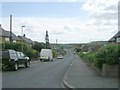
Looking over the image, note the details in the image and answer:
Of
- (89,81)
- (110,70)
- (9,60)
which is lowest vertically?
(89,81)

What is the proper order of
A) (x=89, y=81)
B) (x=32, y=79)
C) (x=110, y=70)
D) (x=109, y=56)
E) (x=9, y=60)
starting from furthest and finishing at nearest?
(x=9, y=60) < (x=109, y=56) < (x=110, y=70) < (x=32, y=79) < (x=89, y=81)

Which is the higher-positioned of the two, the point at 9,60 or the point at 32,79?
the point at 9,60

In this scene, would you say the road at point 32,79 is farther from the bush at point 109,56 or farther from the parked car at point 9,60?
the bush at point 109,56

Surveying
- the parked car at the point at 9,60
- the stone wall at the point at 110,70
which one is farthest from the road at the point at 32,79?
the stone wall at the point at 110,70

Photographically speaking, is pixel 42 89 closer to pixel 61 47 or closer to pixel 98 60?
pixel 98 60

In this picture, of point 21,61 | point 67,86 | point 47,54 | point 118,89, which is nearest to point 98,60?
point 67,86

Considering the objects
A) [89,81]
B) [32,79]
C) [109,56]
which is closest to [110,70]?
[109,56]

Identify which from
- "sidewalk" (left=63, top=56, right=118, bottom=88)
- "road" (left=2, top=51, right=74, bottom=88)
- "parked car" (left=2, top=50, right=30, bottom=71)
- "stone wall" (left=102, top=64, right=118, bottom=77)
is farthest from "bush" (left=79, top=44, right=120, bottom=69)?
"parked car" (left=2, top=50, right=30, bottom=71)

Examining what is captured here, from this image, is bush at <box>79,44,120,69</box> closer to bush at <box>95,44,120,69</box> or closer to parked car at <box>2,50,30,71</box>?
bush at <box>95,44,120,69</box>

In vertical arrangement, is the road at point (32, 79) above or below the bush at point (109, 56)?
below

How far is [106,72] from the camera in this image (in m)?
19.5

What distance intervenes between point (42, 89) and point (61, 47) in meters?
179

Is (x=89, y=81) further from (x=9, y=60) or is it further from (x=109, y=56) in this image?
(x=9, y=60)

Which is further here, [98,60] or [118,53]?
[98,60]
